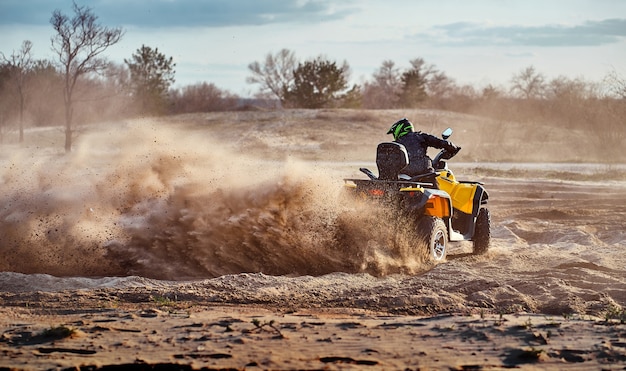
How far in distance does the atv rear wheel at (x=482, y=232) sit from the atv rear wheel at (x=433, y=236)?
49.7 inches

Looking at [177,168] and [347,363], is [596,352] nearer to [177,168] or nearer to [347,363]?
[347,363]

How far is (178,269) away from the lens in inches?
425

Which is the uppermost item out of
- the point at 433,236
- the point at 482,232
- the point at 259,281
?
the point at 433,236

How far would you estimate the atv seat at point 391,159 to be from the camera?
35.6ft

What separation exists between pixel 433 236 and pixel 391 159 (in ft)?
3.84

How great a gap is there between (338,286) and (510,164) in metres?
27.9

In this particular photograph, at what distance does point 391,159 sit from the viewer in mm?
10930

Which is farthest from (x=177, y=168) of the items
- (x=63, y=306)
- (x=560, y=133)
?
(x=560, y=133)

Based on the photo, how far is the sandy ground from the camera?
6.00m

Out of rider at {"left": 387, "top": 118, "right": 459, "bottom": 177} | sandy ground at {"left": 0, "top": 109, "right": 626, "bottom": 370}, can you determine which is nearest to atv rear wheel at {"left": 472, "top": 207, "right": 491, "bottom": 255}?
sandy ground at {"left": 0, "top": 109, "right": 626, "bottom": 370}

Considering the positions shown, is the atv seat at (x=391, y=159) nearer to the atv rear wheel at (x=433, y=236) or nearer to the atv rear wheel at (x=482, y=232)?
the atv rear wheel at (x=433, y=236)

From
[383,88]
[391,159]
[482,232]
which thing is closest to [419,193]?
[391,159]

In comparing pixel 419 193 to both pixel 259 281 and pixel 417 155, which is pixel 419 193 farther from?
pixel 259 281

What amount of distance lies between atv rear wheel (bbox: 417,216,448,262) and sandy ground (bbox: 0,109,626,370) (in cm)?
19
